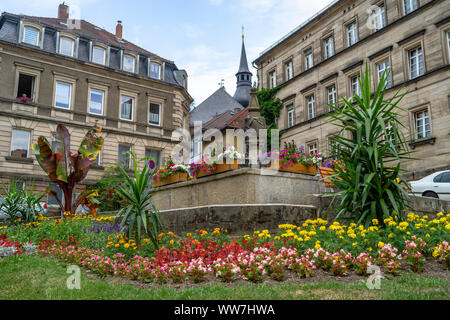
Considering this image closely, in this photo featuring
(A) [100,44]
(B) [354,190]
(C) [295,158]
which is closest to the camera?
(B) [354,190]

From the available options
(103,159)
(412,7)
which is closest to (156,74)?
(103,159)

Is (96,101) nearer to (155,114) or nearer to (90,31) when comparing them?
(155,114)

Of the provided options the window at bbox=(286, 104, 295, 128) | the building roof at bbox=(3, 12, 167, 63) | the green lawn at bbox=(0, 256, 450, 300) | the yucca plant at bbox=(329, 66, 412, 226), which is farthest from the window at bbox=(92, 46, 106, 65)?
the green lawn at bbox=(0, 256, 450, 300)

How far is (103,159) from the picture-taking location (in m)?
25.4

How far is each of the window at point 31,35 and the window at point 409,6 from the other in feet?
74.9

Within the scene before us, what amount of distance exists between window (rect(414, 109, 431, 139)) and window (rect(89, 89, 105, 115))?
20328 mm

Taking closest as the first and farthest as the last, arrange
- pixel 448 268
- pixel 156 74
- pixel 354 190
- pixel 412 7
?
1. pixel 448 268
2. pixel 354 190
3. pixel 412 7
4. pixel 156 74

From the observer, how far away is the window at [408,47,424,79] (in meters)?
19.4

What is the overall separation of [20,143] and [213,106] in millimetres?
32491

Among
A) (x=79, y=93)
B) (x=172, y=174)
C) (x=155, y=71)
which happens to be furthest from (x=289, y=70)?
(x=172, y=174)

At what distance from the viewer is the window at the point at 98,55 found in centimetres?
2672

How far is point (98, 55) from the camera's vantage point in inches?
1061
